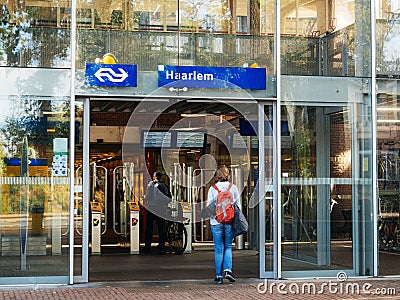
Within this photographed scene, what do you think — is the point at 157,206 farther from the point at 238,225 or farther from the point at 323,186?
the point at 238,225

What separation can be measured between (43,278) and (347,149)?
5.40 meters

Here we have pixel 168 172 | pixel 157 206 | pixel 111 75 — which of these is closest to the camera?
pixel 111 75

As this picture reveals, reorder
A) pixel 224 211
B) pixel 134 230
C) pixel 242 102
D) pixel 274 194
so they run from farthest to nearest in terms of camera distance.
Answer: pixel 134 230
pixel 242 102
pixel 274 194
pixel 224 211

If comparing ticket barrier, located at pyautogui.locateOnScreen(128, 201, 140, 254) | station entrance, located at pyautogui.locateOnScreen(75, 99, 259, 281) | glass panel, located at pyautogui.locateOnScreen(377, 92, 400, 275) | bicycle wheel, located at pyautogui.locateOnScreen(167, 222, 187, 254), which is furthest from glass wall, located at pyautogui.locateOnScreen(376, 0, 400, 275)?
ticket barrier, located at pyautogui.locateOnScreen(128, 201, 140, 254)

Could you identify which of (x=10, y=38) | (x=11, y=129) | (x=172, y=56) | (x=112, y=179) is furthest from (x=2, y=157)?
(x=112, y=179)

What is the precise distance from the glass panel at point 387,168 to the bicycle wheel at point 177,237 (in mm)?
5481

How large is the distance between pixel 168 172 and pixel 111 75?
→ 8859mm

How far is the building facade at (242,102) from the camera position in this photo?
11.9m

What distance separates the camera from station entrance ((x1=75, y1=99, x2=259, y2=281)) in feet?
55.1

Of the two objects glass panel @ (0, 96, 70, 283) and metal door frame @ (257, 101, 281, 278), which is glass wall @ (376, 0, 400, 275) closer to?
metal door frame @ (257, 101, 281, 278)

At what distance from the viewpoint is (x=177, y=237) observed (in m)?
17.6

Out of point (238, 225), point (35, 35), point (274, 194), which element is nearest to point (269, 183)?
point (274, 194)

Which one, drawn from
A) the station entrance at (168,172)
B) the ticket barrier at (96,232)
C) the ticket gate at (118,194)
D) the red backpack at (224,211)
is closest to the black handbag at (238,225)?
the red backpack at (224,211)

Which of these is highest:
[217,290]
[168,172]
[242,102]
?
[242,102]
